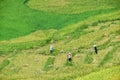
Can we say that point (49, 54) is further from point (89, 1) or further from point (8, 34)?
point (89, 1)

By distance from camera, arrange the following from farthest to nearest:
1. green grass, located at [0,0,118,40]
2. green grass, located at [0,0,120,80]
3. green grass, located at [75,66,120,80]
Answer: green grass, located at [0,0,118,40] → green grass, located at [0,0,120,80] → green grass, located at [75,66,120,80]

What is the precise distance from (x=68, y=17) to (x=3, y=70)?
7.06ft

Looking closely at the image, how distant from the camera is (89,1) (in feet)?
A: 35.3

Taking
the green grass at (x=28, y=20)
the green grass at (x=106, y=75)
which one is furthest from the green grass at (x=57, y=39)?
the green grass at (x=106, y=75)

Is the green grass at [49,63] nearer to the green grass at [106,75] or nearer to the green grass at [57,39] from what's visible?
the green grass at [57,39]

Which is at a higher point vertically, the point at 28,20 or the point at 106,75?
the point at 28,20

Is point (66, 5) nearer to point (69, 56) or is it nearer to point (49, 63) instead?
point (69, 56)

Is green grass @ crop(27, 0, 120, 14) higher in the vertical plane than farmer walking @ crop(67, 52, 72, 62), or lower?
higher

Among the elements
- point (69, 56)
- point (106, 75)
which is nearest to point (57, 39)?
point (69, 56)

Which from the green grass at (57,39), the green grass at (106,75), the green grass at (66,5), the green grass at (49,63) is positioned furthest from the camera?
the green grass at (66,5)

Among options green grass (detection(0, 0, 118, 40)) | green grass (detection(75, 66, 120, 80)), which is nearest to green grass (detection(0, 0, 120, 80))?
green grass (detection(0, 0, 118, 40))

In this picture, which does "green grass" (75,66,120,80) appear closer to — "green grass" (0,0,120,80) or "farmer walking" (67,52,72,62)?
"green grass" (0,0,120,80)

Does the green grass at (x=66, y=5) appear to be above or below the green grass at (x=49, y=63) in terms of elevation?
above

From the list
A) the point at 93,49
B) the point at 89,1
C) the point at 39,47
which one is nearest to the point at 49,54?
the point at 39,47
